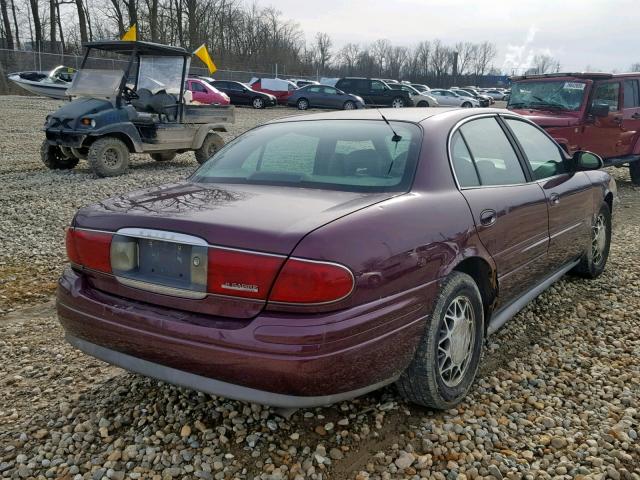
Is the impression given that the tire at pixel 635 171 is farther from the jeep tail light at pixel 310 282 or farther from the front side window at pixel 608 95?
the jeep tail light at pixel 310 282

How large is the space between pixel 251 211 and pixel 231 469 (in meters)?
1.08

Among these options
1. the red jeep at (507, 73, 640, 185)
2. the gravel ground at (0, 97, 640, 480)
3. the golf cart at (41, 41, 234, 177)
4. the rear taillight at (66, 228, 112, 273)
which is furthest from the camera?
the golf cart at (41, 41, 234, 177)

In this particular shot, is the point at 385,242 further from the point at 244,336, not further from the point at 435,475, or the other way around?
the point at 435,475

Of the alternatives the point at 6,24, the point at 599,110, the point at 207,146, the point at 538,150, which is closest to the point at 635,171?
the point at 599,110

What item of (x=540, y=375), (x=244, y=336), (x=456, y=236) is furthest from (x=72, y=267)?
(x=540, y=375)

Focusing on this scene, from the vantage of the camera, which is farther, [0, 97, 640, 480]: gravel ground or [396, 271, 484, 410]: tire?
[396, 271, 484, 410]: tire

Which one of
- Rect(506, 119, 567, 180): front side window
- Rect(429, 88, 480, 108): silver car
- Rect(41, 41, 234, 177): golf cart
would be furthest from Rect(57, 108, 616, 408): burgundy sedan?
Rect(429, 88, 480, 108): silver car

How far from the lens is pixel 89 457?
7.86 ft

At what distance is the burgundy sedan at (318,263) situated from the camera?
207cm

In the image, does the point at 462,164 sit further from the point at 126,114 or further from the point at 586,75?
the point at 126,114

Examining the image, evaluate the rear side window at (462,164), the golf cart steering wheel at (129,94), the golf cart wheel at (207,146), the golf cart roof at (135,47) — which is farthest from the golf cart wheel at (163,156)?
the rear side window at (462,164)

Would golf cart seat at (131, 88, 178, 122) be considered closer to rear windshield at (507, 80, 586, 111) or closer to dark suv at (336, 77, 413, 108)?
rear windshield at (507, 80, 586, 111)

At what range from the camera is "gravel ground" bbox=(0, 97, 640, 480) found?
7.64 ft

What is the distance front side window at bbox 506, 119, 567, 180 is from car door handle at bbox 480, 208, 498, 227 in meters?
0.88
